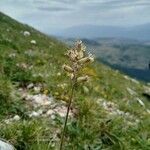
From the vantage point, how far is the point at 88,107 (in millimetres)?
11297

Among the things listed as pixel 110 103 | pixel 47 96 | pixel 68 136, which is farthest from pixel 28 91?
pixel 68 136

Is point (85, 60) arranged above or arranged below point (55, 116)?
above

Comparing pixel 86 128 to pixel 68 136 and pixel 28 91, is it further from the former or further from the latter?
pixel 28 91

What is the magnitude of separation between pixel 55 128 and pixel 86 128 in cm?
67

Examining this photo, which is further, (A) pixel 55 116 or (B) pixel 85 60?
(A) pixel 55 116

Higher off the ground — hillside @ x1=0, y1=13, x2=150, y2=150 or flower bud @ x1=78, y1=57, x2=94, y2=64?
flower bud @ x1=78, y1=57, x2=94, y2=64

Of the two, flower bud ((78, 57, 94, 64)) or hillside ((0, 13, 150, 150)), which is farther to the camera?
hillside ((0, 13, 150, 150))

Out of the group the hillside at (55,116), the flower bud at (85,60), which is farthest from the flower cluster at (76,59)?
the hillside at (55,116)

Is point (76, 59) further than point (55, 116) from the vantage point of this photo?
No

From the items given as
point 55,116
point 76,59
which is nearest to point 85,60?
point 76,59

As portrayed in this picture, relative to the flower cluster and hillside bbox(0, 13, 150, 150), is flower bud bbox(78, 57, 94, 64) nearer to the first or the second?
the flower cluster

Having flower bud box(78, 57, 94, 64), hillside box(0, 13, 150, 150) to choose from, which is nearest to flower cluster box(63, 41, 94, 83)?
flower bud box(78, 57, 94, 64)

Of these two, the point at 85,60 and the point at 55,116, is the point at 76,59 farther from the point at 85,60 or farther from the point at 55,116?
the point at 55,116

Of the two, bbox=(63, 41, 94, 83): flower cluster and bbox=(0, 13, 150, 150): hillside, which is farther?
bbox=(0, 13, 150, 150): hillside
